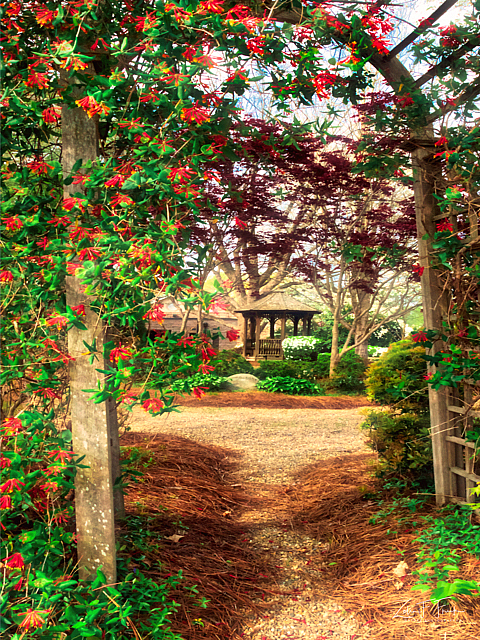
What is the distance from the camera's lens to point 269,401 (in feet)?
31.1

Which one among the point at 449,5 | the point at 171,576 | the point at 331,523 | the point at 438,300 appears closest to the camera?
the point at 171,576

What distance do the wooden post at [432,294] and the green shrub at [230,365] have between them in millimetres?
8444

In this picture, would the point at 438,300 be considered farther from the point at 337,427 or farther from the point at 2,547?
the point at 337,427

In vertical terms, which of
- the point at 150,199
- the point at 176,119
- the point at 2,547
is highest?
the point at 176,119

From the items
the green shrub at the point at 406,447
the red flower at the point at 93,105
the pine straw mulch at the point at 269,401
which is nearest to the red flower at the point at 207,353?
the red flower at the point at 93,105

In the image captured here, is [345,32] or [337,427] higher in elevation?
[345,32]

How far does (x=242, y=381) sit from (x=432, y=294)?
782 centimetres

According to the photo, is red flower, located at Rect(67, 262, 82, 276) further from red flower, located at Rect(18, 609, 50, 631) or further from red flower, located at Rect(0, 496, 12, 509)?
red flower, located at Rect(18, 609, 50, 631)

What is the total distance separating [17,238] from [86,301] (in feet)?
1.19

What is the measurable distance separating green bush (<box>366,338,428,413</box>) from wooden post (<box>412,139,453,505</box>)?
396 mm

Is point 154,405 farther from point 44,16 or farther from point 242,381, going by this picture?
point 242,381

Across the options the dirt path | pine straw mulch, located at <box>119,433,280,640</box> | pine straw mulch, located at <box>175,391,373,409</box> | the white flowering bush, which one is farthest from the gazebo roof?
pine straw mulch, located at <box>119,433,280,640</box>

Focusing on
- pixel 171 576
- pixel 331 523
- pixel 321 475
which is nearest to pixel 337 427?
pixel 321 475

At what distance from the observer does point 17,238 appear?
1899 mm
